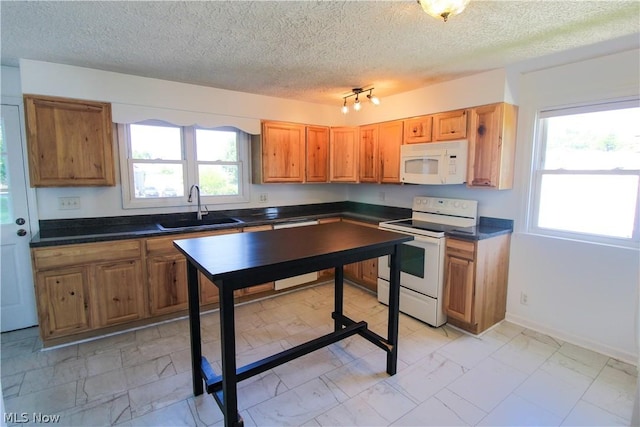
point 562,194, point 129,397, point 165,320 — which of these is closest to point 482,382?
point 562,194

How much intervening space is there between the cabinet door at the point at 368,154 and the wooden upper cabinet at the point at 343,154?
0.28 feet

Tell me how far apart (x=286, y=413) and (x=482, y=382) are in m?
1.40

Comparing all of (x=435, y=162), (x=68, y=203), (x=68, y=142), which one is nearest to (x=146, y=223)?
(x=68, y=203)

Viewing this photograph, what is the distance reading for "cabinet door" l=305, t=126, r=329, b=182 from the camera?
4.18 metres

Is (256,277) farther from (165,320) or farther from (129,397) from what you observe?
(165,320)

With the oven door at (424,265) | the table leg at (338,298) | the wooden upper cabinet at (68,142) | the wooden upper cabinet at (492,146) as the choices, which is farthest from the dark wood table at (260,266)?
the wooden upper cabinet at (68,142)

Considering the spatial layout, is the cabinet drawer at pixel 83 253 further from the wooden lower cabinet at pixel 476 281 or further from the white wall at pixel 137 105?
the wooden lower cabinet at pixel 476 281

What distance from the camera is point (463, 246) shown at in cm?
285

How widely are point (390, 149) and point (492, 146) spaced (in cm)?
120

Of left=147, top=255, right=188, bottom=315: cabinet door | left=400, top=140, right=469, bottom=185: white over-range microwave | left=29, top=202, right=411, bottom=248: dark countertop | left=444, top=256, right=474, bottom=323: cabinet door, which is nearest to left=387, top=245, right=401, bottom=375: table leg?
left=444, top=256, right=474, bottom=323: cabinet door

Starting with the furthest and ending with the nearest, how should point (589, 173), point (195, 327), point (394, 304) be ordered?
1. point (589, 173)
2. point (394, 304)
3. point (195, 327)

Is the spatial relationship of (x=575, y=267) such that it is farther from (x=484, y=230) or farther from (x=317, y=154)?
(x=317, y=154)

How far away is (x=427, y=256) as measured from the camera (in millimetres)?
3043

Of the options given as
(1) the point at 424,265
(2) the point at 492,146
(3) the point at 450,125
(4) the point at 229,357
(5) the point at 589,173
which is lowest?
(4) the point at 229,357
